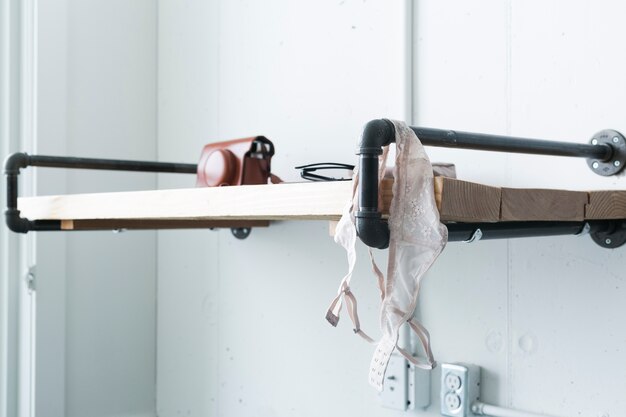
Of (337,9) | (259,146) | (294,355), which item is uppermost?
(337,9)

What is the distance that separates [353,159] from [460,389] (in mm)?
425

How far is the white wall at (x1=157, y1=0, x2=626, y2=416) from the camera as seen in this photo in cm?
102

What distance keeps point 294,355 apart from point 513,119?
623 mm

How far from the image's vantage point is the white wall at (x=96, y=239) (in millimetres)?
1577

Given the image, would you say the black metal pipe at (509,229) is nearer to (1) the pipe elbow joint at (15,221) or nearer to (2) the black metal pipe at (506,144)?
(2) the black metal pipe at (506,144)

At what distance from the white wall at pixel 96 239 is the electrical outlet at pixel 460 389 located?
84cm

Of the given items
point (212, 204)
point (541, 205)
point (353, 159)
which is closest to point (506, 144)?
point (541, 205)

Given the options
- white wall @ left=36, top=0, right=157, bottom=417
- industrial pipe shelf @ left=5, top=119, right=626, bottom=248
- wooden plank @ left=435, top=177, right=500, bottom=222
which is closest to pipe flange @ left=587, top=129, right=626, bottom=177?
industrial pipe shelf @ left=5, top=119, right=626, bottom=248

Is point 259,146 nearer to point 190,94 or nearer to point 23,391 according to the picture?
point 190,94

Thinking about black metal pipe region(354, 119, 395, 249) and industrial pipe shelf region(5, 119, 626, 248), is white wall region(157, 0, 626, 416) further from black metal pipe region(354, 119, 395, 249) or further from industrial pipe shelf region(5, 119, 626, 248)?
black metal pipe region(354, 119, 395, 249)

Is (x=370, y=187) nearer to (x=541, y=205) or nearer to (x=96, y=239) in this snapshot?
(x=541, y=205)

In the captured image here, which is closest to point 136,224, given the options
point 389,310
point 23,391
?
point 23,391

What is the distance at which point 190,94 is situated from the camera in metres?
1.68

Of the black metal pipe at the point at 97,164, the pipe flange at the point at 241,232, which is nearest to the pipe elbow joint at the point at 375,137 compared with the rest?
the black metal pipe at the point at 97,164
